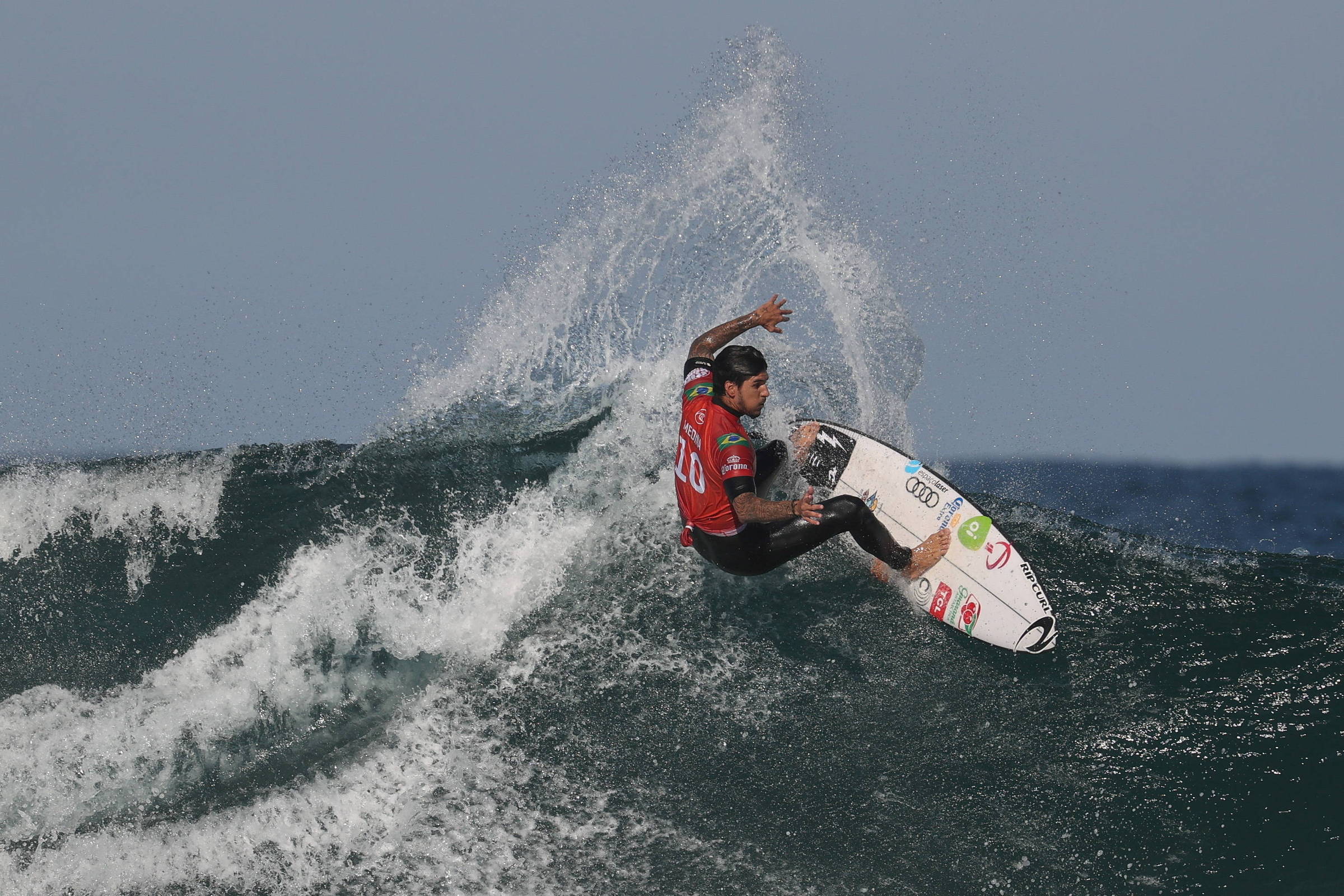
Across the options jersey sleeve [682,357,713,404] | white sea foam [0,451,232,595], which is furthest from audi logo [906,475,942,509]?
white sea foam [0,451,232,595]

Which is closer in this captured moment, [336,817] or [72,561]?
[336,817]

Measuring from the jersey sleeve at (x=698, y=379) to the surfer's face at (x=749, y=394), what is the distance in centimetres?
15

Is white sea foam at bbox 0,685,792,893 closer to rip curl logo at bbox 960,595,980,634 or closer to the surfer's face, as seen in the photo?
rip curl logo at bbox 960,595,980,634

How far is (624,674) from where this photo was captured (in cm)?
574

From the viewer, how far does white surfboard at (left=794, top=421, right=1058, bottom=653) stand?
5.67 metres

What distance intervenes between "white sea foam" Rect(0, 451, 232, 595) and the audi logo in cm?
510

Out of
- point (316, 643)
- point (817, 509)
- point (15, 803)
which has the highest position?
point (817, 509)

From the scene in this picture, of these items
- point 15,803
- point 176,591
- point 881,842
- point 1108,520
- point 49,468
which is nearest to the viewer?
point 881,842

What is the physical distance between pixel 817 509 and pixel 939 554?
4.42ft

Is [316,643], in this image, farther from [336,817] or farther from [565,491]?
[565,491]

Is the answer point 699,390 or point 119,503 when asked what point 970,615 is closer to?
point 699,390

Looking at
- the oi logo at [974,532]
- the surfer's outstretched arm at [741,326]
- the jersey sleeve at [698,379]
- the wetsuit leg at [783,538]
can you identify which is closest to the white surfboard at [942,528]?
the oi logo at [974,532]

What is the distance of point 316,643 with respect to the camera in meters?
6.10

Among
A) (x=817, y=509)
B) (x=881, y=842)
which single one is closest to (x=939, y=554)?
(x=817, y=509)
